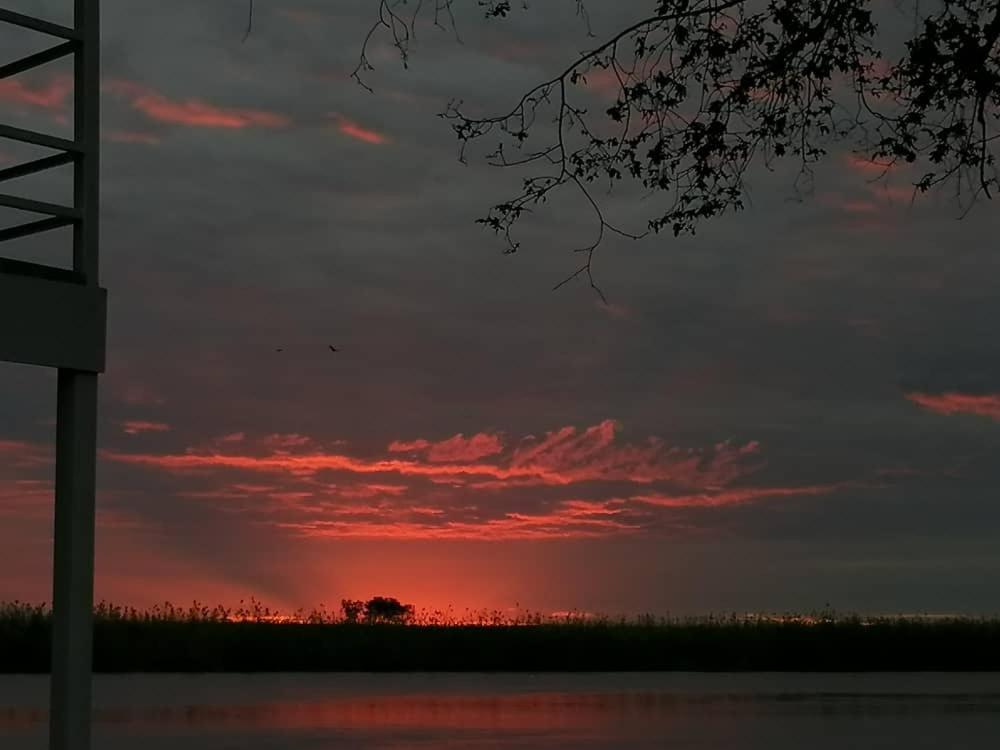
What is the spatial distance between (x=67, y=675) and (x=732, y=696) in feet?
46.7

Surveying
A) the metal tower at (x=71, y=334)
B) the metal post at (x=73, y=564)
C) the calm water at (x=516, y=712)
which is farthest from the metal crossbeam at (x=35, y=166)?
the calm water at (x=516, y=712)

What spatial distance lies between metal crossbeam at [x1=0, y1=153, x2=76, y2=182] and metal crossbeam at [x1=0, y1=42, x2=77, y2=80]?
0.44m

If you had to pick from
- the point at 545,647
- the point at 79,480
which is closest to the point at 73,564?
the point at 79,480

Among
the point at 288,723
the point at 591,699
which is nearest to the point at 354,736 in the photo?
the point at 288,723

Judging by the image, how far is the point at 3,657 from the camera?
24562 mm

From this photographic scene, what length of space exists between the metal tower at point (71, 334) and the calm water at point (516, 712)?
5.99m

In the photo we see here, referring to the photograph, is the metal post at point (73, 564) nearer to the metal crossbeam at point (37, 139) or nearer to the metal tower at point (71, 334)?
the metal tower at point (71, 334)

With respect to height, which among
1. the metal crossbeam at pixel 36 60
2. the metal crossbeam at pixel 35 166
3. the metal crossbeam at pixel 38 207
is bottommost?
the metal crossbeam at pixel 38 207

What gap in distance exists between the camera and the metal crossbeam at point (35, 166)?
7.40 metres

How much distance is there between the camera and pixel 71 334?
24.0 ft

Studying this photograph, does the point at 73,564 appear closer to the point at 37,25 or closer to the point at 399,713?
the point at 37,25

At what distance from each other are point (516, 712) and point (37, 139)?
444 inches

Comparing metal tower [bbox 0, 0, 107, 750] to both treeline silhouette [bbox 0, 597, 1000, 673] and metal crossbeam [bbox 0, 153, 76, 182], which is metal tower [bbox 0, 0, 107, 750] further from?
treeline silhouette [bbox 0, 597, 1000, 673]

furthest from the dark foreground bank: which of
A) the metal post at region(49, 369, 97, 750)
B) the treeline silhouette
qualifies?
the metal post at region(49, 369, 97, 750)
